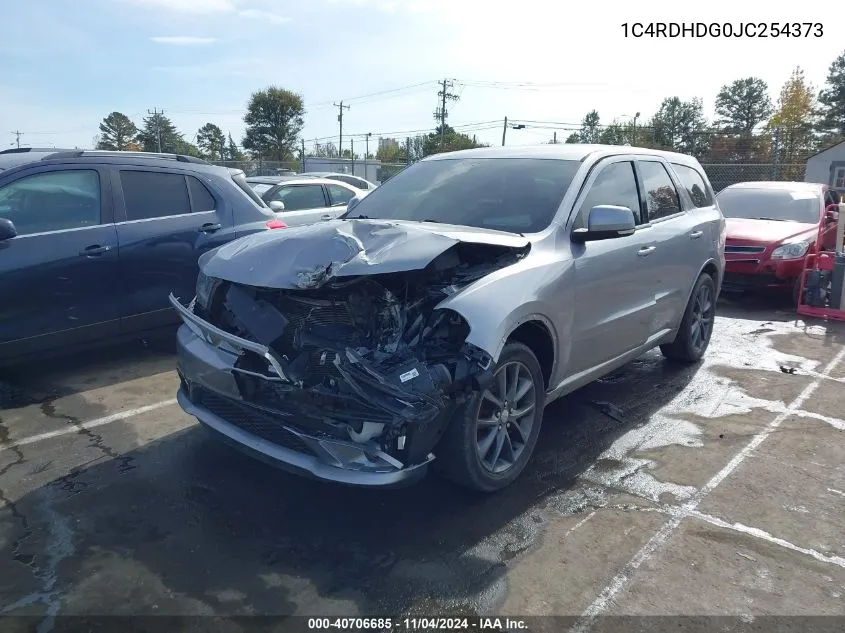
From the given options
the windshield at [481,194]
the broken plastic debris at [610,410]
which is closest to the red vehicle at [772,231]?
the broken plastic debris at [610,410]

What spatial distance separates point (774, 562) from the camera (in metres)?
3.14

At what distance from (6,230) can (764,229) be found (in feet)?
30.5

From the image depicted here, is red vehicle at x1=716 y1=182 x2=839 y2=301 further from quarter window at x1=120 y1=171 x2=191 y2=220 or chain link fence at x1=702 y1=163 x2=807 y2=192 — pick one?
chain link fence at x1=702 y1=163 x2=807 y2=192

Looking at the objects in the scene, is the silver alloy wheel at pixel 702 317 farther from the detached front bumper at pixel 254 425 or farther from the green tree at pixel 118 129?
the green tree at pixel 118 129

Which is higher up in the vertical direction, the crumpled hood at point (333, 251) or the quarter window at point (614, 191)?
the quarter window at point (614, 191)

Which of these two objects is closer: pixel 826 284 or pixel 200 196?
pixel 200 196

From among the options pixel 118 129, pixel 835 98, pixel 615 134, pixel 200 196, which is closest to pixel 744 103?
pixel 835 98

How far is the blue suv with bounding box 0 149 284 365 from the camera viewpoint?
502cm

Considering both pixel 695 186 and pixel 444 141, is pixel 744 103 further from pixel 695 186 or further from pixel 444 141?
pixel 695 186

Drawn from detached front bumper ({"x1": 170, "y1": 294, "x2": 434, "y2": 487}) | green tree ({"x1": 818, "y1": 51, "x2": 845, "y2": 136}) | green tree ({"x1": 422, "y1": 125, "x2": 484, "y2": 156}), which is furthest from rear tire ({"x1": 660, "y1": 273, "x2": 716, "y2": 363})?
green tree ({"x1": 818, "y1": 51, "x2": 845, "y2": 136})

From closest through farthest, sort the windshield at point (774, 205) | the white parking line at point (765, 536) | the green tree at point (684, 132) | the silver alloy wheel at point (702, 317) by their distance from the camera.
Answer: the white parking line at point (765, 536) → the silver alloy wheel at point (702, 317) → the windshield at point (774, 205) → the green tree at point (684, 132)

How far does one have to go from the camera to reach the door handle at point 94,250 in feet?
17.3

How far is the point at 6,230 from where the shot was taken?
4.83 m

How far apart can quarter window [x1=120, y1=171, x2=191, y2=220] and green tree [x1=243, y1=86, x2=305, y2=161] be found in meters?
43.4
